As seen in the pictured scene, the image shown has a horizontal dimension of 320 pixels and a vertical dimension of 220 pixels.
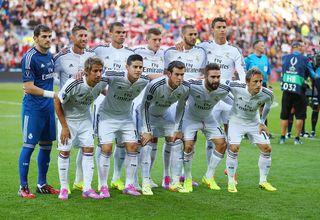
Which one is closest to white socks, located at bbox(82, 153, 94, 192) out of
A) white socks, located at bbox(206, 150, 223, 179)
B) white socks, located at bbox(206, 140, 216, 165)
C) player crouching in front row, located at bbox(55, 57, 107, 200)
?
player crouching in front row, located at bbox(55, 57, 107, 200)

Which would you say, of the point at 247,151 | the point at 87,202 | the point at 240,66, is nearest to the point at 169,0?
the point at 247,151

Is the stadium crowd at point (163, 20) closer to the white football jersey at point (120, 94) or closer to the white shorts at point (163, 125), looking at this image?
the white shorts at point (163, 125)

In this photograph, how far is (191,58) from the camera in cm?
1072

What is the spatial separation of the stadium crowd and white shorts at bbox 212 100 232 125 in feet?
73.4

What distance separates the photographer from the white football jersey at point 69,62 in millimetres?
9859

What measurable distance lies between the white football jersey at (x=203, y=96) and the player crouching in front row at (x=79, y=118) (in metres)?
1.44

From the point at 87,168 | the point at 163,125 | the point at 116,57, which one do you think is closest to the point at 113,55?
the point at 116,57

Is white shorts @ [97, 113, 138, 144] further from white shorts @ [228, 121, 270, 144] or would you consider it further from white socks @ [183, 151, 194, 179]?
white shorts @ [228, 121, 270, 144]

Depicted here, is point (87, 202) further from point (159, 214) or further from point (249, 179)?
point (249, 179)

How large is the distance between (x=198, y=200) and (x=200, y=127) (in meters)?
1.43

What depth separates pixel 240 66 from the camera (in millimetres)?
11195

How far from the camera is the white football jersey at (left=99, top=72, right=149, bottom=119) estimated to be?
373 inches

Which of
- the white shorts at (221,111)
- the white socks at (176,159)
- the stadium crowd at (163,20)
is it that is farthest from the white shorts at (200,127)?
the stadium crowd at (163,20)

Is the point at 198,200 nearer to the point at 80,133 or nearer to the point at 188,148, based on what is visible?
the point at 188,148
